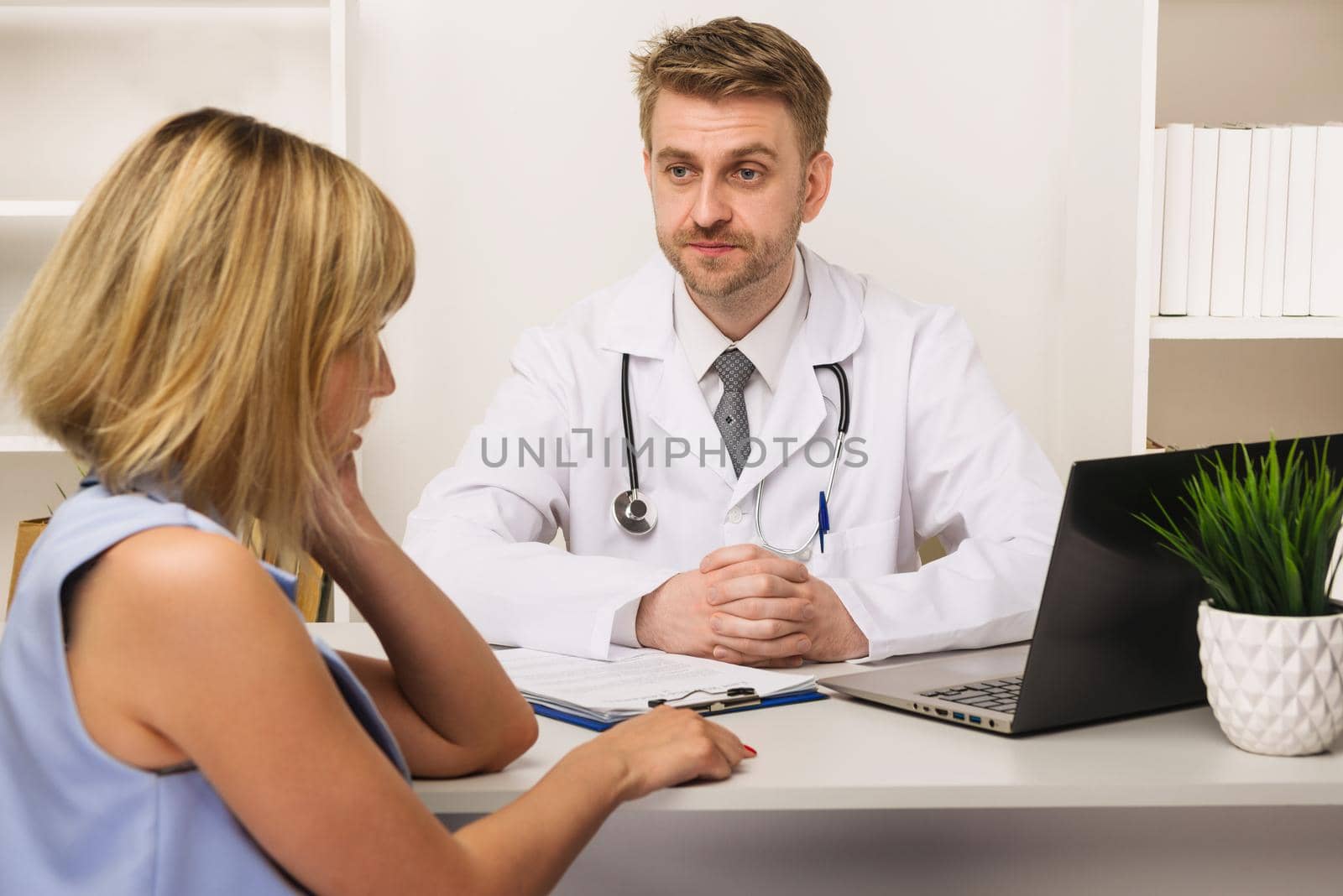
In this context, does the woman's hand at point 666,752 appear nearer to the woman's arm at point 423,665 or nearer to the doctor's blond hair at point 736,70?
the woman's arm at point 423,665

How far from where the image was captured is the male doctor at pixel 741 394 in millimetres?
1872

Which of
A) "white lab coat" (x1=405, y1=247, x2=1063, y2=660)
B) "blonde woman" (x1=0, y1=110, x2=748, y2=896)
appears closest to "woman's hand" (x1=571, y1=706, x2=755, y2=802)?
"blonde woman" (x1=0, y1=110, x2=748, y2=896)

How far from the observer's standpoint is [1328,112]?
95.3 inches

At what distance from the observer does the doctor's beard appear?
6.30 ft

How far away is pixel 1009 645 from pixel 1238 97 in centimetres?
148

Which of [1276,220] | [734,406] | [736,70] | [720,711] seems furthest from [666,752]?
[1276,220]

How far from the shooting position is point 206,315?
81 centimetres

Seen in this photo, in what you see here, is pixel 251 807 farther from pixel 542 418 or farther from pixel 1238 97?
pixel 1238 97

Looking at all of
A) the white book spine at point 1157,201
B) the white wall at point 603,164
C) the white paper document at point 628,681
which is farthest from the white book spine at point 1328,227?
the white paper document at point 628,681

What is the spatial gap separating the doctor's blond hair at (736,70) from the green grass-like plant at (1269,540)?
1.09 metres

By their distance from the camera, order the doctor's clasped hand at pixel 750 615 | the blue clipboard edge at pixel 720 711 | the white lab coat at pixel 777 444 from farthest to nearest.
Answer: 1. the white lab coat at pixel 777 444
2. the doctor's clasped hand at pixel 750 615
3. the blue clipboard edge at pixel 720 711

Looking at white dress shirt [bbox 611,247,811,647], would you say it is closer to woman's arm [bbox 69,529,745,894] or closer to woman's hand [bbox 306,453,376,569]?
woman's hand [bbox 306,453,376,569]

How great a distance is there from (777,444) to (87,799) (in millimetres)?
1233

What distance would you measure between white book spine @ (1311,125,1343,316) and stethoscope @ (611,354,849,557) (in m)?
0.86
